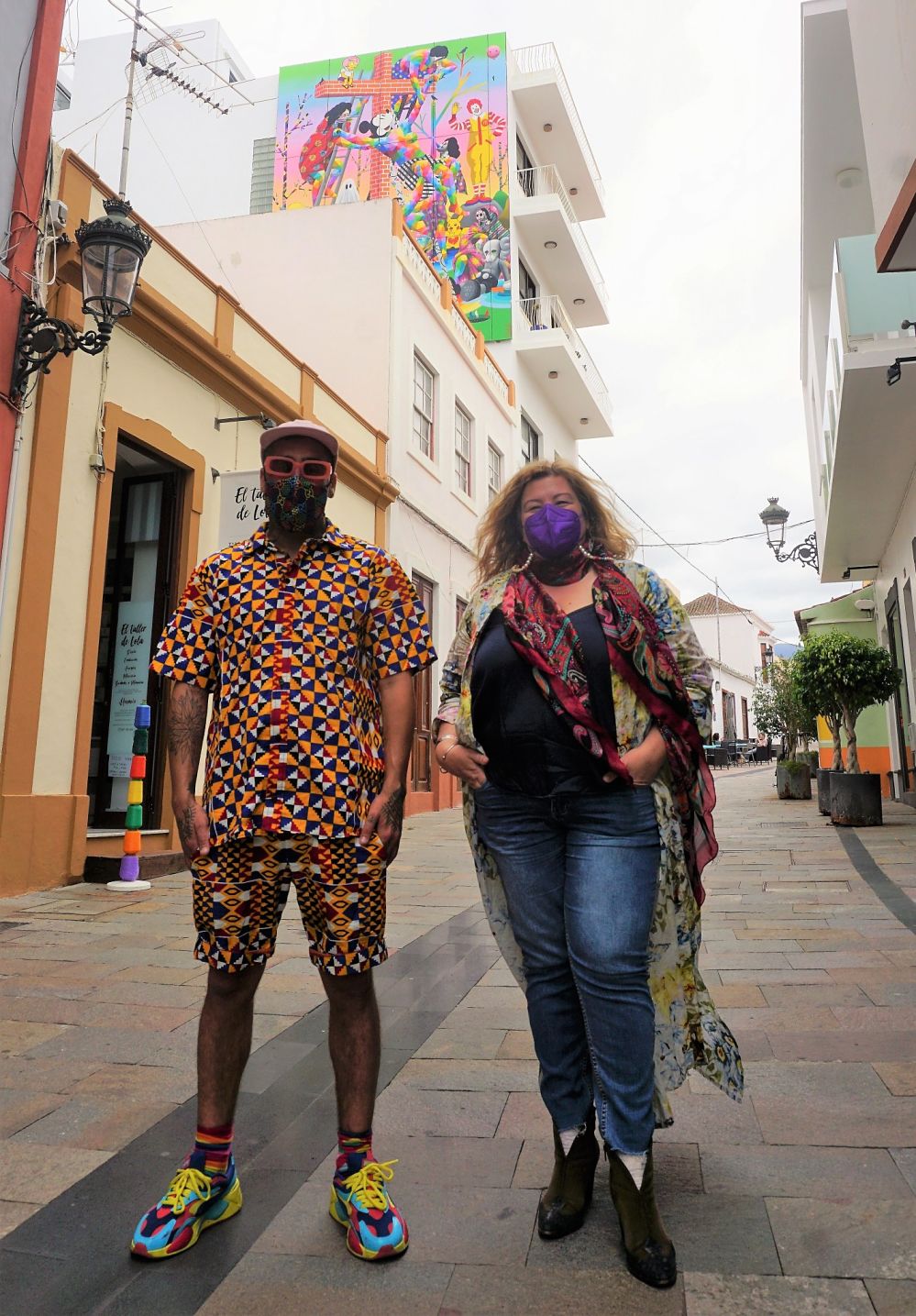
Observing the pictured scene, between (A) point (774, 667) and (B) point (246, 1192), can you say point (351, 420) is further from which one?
(B) point (246, 1192)

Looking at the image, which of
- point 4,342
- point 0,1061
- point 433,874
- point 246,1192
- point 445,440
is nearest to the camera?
point 246,1192

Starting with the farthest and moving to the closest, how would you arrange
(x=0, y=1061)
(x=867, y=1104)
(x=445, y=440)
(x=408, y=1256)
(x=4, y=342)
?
1. (x=445, y=440)
2. (x=4, y=342)
3. (x=0, y=1061)
4. (x=867, y=1104)
5. (x=408, y=1256)

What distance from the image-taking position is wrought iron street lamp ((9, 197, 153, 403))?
639 cm

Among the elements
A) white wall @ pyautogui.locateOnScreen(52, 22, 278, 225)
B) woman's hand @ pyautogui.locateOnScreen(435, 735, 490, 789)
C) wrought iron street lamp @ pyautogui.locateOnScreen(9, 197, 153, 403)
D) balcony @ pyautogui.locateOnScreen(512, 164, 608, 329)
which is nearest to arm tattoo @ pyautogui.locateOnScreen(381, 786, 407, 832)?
woman's hand @ pyautogui.locateOnScreen(435, 735, 490, 789)

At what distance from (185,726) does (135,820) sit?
5.23m

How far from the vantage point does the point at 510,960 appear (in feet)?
7.64

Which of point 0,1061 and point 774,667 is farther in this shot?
point 774,667

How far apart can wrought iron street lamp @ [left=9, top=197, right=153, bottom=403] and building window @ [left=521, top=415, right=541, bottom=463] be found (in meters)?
13.7

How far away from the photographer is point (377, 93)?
66.5 feet

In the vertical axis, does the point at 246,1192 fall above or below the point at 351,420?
below

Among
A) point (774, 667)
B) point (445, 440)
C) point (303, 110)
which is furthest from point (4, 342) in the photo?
point (303, 110)

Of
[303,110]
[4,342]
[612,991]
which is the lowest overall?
[612,991]

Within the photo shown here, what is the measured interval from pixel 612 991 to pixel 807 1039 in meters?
1.72

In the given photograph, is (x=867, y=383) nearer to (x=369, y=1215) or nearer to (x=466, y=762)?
(x=466, y=762)
